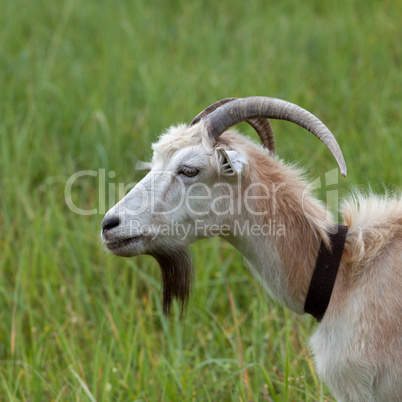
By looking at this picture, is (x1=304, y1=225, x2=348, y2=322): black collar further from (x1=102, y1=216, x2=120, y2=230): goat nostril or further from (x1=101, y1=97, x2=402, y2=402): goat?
(x1=102, y1=216, x2=120, y2=230): goat nostril

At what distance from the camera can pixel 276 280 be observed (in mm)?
2832

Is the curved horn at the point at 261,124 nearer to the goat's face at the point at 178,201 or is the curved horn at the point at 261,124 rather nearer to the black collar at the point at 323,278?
the goat's face at the point at 178,201

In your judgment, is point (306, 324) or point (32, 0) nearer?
point (306, 324)

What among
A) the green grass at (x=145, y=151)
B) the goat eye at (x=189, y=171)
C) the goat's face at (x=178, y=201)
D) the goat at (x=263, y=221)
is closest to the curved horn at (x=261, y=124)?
the goat at (x=263, y=221)

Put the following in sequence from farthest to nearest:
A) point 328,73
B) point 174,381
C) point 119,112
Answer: point 328,73 < point 119,112 < point 174,381

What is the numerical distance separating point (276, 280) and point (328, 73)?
4242 mm

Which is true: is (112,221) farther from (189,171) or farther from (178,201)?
(189,171)

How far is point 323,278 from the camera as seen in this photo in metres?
2.72

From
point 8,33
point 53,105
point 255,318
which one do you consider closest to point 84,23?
point 8,33

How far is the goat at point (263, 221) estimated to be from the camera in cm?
266

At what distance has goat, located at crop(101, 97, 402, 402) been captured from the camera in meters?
2.66

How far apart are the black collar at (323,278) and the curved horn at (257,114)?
528mm

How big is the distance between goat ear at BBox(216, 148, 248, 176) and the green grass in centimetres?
100

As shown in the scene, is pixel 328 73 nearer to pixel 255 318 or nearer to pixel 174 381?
pixel 255 318
